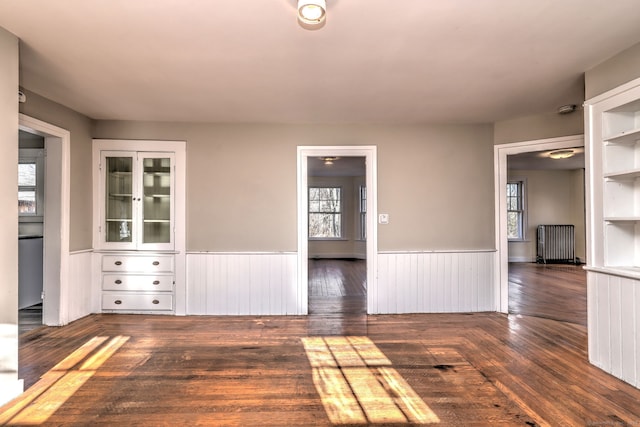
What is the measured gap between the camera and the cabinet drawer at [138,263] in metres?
4.24

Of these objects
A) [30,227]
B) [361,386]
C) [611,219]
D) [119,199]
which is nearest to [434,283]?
[611,219]

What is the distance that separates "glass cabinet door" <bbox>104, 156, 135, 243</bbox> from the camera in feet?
14.1

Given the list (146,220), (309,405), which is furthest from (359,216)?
(309,405)

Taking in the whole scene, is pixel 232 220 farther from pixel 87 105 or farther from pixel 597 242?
pixel 597 242

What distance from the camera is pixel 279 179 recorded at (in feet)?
14.2

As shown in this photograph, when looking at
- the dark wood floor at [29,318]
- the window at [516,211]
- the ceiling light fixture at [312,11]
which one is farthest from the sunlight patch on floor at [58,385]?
the window at [516,211]

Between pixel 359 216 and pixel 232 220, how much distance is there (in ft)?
18.8

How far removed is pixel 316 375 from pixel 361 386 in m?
0.36

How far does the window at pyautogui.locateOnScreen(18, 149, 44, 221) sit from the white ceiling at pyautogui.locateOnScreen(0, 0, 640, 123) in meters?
1.73

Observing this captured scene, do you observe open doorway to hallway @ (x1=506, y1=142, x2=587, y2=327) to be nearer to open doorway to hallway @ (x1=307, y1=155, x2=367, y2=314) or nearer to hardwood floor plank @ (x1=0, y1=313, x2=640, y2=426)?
open doorway to hallway @ (x1=307, y1=155, x2=367, y2=314)

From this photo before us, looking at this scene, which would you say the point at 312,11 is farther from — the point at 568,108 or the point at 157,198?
the point at 157,198

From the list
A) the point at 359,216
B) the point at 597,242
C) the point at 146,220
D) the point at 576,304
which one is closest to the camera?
the point at 597,242

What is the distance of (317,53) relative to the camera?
2520 mm

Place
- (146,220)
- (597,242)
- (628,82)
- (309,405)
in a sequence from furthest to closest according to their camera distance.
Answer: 1. (146,220)
2. (597,242)
3. (628,82)
4. (309,405)
